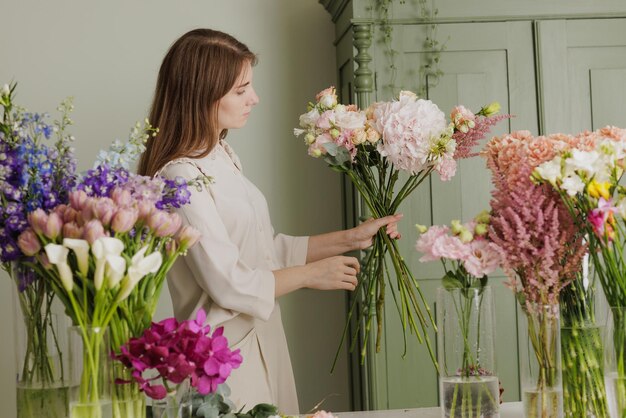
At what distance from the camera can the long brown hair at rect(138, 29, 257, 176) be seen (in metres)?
2.20

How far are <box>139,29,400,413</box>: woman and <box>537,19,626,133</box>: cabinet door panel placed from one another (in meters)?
1.16

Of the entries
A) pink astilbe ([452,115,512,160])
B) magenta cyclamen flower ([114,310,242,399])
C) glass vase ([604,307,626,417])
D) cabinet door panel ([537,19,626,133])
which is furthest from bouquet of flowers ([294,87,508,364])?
cabinet door panel ([537,19,626,133])

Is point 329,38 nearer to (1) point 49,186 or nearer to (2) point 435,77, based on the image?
(2) point 435,77

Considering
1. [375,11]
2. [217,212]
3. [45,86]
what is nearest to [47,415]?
[217,212]

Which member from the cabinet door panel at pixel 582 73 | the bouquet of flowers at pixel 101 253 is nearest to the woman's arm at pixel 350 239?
the bouquet of flowers at pixel 101 253

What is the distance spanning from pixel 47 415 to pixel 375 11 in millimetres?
2087

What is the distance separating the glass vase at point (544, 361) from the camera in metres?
1.36

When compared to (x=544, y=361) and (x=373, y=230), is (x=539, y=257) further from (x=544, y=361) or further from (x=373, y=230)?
(x=373, y=230)

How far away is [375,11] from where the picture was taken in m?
2.94

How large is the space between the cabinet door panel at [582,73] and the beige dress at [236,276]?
128cm

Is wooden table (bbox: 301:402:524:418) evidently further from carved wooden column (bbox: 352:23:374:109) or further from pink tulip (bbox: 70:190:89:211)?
carved wooden column (bbox: 352:23:374:109)

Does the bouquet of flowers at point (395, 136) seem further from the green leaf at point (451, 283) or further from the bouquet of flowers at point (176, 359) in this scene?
the bouquet of flowers at point (176, 359)

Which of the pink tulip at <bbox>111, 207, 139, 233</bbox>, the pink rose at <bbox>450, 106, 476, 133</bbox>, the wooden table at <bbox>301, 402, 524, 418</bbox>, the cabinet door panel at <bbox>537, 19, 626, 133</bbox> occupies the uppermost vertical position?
the cabinet door panel at <bbox>537, 19, 626, 133</bbox>

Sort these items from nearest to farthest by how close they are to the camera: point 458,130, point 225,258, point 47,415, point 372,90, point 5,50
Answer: point 47,415 < point 458,130 < point 225,258 < point 372,90 < point 5,50
